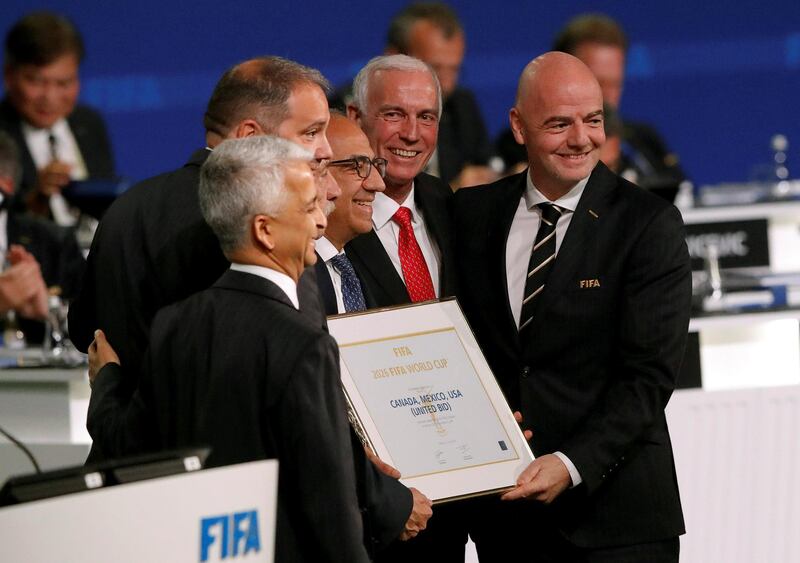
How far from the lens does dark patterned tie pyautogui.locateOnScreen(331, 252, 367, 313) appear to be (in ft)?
9.12

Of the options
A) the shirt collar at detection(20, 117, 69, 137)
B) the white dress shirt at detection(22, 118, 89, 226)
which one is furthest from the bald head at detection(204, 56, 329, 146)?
the shirt collar at detection(20, 117, 69, 137)

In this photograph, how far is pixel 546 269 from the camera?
9.24ft

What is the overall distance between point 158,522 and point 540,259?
51.0 inches

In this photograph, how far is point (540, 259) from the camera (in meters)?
2.83

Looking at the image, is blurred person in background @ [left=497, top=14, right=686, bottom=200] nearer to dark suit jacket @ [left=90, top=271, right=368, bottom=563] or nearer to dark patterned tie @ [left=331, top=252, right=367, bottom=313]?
dark patterned tie @ [left=331, top=252, right=367, bottom=313]

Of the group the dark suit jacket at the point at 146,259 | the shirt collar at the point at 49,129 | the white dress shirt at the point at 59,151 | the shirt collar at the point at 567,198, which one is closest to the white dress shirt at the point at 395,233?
the shirt collar at the point at 567,198

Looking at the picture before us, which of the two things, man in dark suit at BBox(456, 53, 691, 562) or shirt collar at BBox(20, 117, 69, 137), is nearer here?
man in dark suit at BBox(456, 53, 691, 562)

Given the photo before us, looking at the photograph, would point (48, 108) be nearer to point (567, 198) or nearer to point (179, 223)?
point (567, 198)

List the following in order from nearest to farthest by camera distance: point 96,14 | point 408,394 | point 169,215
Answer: point 169,215, point 408,394, point 96,14

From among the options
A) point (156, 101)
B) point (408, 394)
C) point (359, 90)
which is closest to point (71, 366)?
point (359, 90)

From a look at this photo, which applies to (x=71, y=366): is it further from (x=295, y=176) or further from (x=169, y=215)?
(x=295, y=176)

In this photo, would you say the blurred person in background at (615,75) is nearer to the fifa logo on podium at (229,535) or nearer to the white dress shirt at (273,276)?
the white dress shirt at (273,276)

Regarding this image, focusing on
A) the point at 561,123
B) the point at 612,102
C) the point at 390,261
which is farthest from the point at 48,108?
the point at 561,123

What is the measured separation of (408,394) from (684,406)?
1470mm
